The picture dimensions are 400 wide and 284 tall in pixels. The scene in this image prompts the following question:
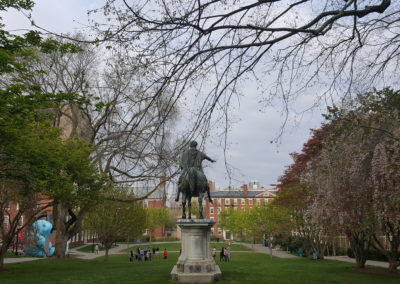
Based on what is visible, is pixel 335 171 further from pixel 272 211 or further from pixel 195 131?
pixel 272 211

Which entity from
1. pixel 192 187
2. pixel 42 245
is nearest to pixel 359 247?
pixel 192 187

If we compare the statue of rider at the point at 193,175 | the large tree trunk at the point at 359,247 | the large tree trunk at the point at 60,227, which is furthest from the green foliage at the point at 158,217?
the statue of rider at the point at 193,175

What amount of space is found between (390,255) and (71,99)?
1956 cm

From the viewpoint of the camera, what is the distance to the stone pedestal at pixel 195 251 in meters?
14.9

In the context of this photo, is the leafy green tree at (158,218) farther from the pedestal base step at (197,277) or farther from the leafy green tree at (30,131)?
the pedestal base step at (197,277)

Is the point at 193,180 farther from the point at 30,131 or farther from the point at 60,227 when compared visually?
the point at 60,227

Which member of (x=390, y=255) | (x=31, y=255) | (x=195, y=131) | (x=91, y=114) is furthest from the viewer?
(x=31, y=255)

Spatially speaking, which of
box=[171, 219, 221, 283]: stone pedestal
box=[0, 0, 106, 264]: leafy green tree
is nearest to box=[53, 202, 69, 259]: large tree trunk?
box=[0, 0, 106, 264]: leafy green tree

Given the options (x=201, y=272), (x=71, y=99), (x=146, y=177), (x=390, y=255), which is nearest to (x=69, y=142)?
(x=146, y=177)

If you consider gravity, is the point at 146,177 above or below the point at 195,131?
above

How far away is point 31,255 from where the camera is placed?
150 ft

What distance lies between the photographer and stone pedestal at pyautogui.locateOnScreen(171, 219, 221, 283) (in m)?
14.9

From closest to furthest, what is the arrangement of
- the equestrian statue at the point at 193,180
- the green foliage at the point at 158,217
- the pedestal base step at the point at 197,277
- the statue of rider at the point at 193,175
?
the pedestal base step at the point at 197,277, the statue of rider at the point at 193,175, the equestrian statue at the point at 193,180, the green foliage at the point at 158,217

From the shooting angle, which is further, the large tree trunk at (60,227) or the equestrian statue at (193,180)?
the large tree trunk at (60,227)
